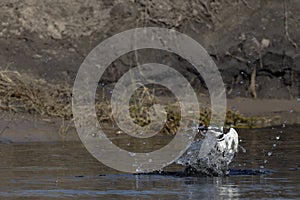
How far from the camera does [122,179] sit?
9094 millimetres

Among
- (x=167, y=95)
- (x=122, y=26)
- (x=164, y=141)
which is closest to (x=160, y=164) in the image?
(x=164, y=141)

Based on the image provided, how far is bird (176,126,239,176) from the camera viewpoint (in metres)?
9.55

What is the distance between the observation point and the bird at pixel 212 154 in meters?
9.55

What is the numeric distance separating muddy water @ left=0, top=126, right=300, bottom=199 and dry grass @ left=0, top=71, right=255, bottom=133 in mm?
1566

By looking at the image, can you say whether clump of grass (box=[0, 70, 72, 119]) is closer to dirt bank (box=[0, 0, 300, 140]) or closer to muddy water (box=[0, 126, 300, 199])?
muddy water (box=[0, 126, 300, 199])

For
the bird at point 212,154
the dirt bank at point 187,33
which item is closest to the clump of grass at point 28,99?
the dirt bank at point 187,33

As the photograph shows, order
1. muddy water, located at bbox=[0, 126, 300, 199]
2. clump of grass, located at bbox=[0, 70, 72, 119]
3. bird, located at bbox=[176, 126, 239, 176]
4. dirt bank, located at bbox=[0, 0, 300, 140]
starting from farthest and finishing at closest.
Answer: dirt bank, located at bbox=[0, 0, 300, 140], clump of grass, located at bbox=[0, 70, 72, 119], bird, located at bbox=[176, 126, 239, 176], muddy water, located at bbox=[0, 126, 300, 199]

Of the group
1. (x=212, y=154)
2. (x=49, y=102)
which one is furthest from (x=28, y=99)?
(x=212, y=154)

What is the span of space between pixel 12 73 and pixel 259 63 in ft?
15.9

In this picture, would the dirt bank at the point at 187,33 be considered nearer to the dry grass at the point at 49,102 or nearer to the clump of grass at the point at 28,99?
the dry grass at the point at 49,102

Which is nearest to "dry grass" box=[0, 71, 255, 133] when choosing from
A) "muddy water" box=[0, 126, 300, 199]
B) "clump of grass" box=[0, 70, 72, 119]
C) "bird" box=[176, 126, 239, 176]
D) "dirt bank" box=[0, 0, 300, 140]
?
"clump of grass" box=[0, 70, 72, 119]

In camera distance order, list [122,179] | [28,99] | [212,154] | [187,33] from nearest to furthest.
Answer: [122,179] < [212,154] < [28,99] < [187,33]

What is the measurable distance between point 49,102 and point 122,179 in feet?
15.1

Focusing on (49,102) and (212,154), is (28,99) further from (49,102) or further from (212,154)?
(212,154)
